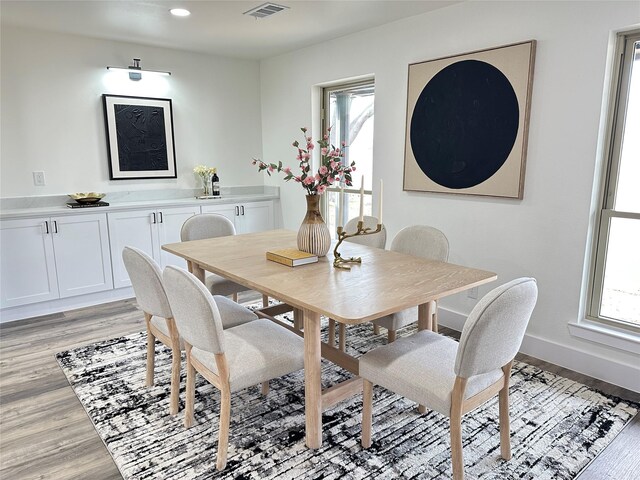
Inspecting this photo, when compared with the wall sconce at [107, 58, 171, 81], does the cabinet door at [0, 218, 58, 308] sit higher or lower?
lower

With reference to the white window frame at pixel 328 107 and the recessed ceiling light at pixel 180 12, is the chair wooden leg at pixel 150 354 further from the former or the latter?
the white window frame at pixel 328 107

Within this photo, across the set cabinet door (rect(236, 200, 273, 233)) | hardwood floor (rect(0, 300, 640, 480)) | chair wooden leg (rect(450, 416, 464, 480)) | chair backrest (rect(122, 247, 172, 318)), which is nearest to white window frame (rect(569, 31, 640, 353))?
hardwood floor (rect(0, 300, 640, 480))

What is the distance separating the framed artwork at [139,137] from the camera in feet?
14.4

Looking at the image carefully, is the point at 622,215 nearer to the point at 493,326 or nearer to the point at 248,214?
the point at 493,326

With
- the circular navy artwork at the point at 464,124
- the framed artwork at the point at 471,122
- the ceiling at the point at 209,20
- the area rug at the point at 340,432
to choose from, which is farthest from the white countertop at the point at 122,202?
the circular navy artwork at the point at 464,124

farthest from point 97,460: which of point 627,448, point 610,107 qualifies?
point 610,107

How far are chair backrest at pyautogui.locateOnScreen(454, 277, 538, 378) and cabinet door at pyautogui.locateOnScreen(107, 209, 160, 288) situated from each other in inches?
141

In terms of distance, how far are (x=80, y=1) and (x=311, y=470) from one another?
3.43 m

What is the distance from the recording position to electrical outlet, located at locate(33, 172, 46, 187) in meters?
4.05

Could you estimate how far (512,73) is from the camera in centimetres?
291

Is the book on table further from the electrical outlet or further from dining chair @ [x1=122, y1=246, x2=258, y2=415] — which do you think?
the electrical outlet

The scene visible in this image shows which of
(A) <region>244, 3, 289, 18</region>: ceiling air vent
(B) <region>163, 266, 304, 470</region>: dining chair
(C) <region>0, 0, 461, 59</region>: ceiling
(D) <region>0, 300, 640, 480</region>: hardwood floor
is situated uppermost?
(C) <region>0, 0, 461, 59</region>: ceiling

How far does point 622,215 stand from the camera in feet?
8.59

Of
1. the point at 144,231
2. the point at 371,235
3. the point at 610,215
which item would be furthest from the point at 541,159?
Result: the point at 144,231
